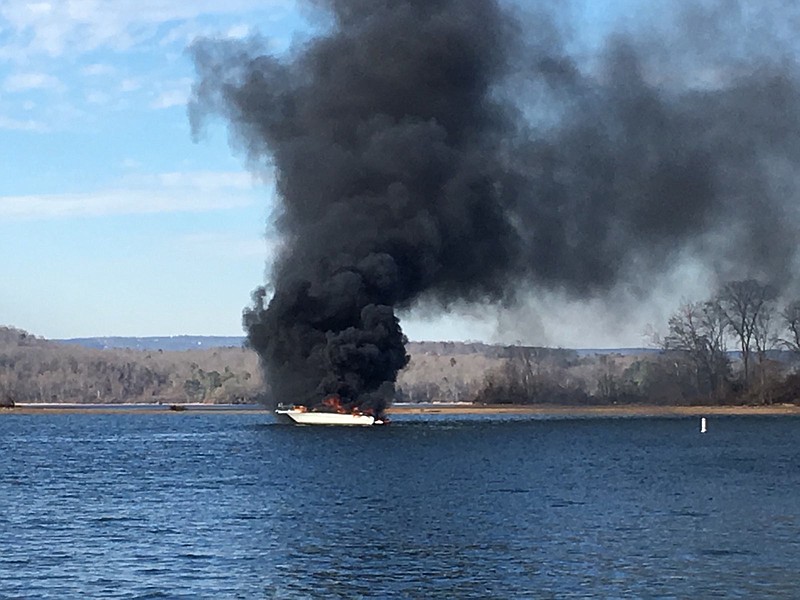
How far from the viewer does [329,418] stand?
122 meters

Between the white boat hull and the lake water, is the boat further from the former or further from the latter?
the lake water

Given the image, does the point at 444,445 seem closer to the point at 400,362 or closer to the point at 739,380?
the point at 400,362

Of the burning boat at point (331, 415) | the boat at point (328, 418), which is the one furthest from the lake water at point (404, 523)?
the boat at point (328, 418)

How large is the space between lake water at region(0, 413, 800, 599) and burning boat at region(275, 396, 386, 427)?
20224mm

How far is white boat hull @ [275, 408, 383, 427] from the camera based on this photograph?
122 meters

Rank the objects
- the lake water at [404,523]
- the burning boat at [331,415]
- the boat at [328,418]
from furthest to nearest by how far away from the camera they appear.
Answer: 1. the boat at [328,418]
2. the burning boat at [331,415]
3. the lake water at [404,523]

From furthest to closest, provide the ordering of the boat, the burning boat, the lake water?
the boat < the burning boat < the lake water

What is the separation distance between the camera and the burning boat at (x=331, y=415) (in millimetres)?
119875

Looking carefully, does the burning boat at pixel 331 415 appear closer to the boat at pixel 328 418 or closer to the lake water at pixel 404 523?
the boat at pixel 328 418

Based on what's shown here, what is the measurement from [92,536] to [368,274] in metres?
74.0

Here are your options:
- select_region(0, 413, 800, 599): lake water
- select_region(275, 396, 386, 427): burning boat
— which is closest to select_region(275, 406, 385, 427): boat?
select_region(275, 396, 386, 427): burning boat

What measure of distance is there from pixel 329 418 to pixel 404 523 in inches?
2842

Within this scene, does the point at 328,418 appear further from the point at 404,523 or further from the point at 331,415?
the point at 404,523

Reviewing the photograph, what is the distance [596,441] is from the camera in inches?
4525
